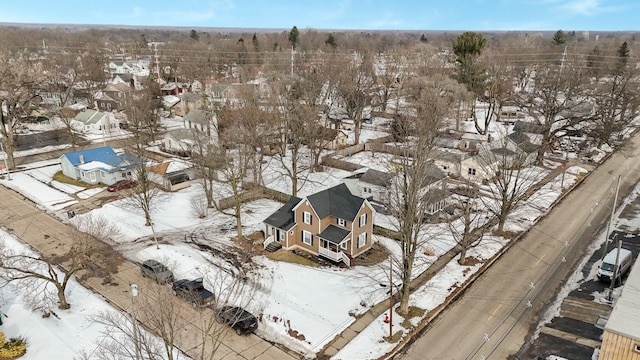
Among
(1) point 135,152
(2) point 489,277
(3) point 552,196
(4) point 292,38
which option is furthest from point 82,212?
(4) point 292,38

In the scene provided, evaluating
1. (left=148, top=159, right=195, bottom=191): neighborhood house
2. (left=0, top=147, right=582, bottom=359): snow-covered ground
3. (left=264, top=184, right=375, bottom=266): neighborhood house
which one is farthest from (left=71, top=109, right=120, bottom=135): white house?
(left=264, top=184, right=375, bottom=266): neighborhood house

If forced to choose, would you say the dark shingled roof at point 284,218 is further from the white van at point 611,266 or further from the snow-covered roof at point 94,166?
the snow-covered roof at point 94,166

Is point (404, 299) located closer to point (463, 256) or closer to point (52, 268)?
point (463, 256)

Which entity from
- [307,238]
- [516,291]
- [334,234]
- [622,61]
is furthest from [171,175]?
[622,61]

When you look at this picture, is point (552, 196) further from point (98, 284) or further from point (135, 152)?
point (135, 152)

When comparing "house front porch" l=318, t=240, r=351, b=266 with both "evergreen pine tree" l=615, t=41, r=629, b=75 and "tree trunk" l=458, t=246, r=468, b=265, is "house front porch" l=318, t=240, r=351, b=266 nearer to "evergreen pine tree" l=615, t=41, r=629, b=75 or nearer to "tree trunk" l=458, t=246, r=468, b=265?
"tree trunk" l=458, t=246, r=468, b=265

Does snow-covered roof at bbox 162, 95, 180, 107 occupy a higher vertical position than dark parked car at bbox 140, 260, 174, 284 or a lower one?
higher
